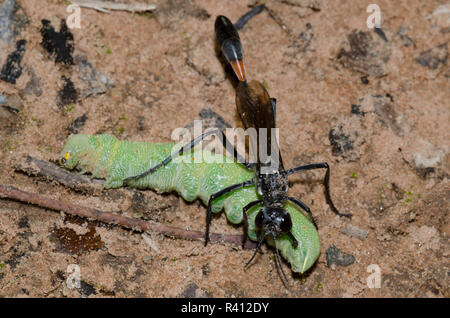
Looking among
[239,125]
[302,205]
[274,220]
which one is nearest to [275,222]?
[274,220]

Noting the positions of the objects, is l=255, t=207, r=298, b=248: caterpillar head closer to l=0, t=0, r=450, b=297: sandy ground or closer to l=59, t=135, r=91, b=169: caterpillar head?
l=0, t=0, r=450, b=297: sandy ground

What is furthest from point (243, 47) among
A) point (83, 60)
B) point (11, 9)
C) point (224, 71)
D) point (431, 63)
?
point (11, 9)

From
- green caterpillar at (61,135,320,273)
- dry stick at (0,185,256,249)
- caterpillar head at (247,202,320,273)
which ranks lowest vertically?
caterpillar head at (247,202,320,273)

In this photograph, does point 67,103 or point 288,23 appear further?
point 288,23

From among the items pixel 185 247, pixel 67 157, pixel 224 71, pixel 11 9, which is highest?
pixel 11 9

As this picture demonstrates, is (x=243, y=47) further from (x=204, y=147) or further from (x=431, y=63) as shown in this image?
(x=431, y=63)

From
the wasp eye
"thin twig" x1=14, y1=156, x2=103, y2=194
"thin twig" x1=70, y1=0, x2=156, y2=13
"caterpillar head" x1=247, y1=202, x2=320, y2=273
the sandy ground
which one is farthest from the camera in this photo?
"thin twig" x1=70, y1=0, x2=156, y2=13

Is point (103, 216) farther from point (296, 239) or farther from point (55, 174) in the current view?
point (296, 239)

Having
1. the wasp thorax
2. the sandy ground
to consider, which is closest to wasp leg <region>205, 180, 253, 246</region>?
the sandy ground
